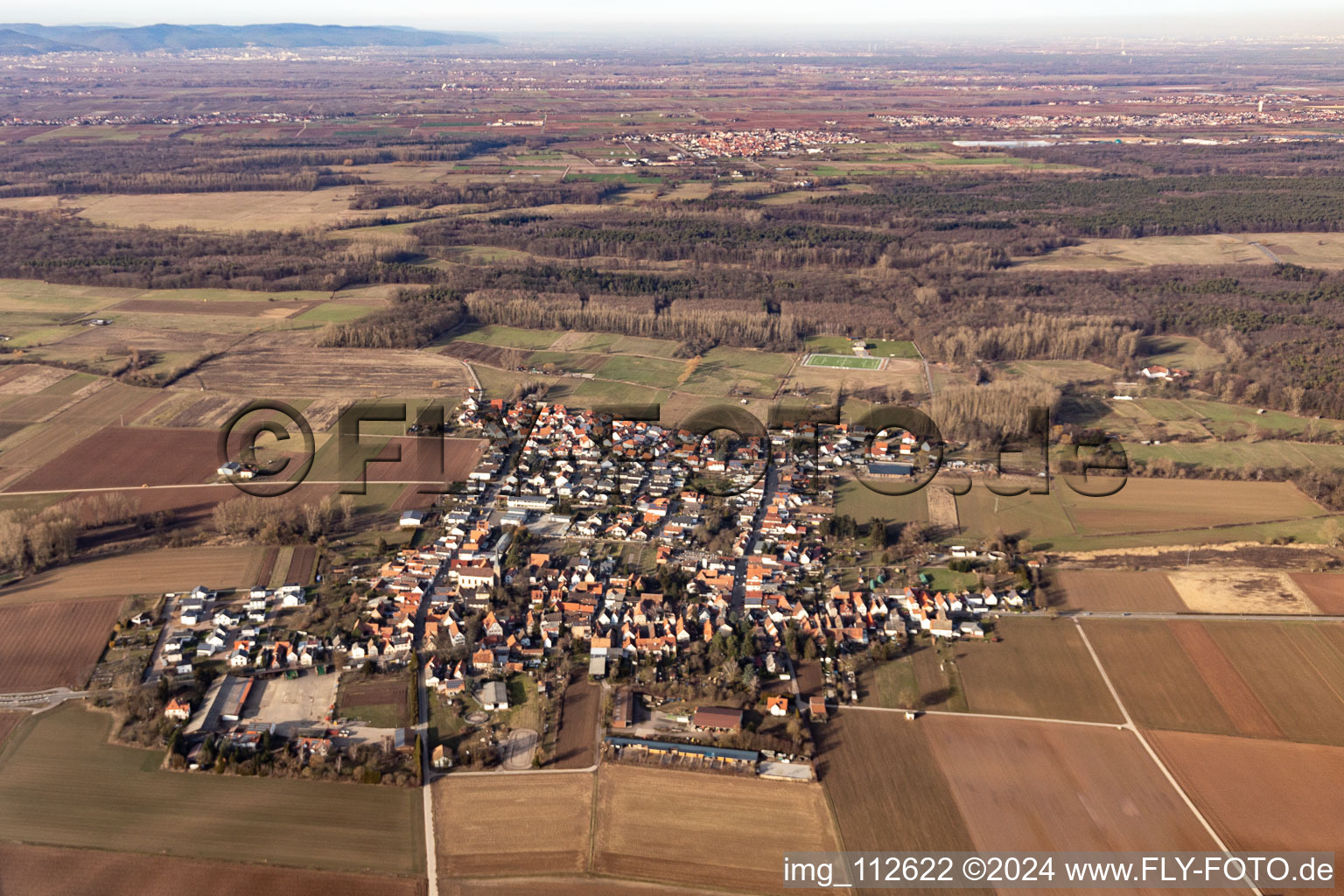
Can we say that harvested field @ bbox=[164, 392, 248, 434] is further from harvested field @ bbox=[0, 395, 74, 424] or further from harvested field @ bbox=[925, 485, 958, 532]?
harvested field @ bbox=[925, 485, 958, 532]

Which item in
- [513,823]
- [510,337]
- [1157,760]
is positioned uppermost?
[510,337]

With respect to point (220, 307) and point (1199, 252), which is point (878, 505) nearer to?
point (220, 307)

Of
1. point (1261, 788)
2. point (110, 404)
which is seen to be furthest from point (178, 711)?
point (110, 404)

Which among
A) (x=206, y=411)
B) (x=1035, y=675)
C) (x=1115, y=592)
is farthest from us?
(x=206, y=411)

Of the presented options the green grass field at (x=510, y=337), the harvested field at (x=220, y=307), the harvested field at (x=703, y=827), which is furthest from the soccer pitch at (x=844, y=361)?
the harvested field at (x=220, y=307)

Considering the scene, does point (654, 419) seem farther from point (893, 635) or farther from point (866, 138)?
point (866, 138)

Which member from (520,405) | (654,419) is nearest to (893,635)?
(654,419)

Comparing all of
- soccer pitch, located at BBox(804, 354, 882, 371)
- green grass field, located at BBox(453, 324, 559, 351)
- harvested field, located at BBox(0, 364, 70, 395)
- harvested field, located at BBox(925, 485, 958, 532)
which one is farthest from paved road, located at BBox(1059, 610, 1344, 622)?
harvested field, located at BBox(0, 364, 70, 395)
